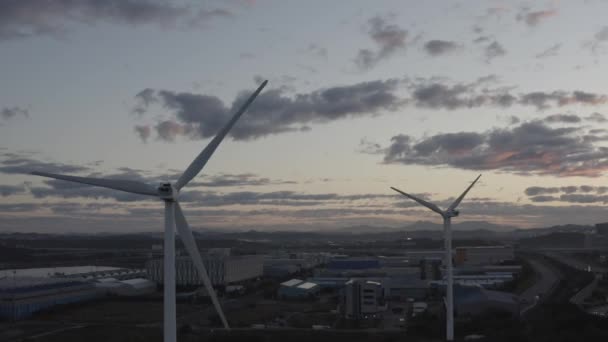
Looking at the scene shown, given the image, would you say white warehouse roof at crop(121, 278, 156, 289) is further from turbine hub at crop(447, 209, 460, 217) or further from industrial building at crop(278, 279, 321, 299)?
turbine hub at crop(447, 209, 460, 217)

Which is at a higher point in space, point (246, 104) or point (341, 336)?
point (246, 104)

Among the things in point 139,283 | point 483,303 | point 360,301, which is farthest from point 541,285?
point 139,283

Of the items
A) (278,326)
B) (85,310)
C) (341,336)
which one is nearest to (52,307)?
(85,310)

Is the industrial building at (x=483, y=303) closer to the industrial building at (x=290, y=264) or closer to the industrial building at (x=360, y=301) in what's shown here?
the industrial building at (x=360, y=301)

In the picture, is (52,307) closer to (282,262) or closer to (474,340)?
(474,340)

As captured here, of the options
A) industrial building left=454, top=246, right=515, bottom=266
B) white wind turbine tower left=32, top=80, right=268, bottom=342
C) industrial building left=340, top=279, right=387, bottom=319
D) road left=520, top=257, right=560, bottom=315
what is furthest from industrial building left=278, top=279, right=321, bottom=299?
white wind turbine tower left=32, top=80, right=268, bottom=342

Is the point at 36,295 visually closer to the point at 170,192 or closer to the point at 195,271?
the point at 195,271
